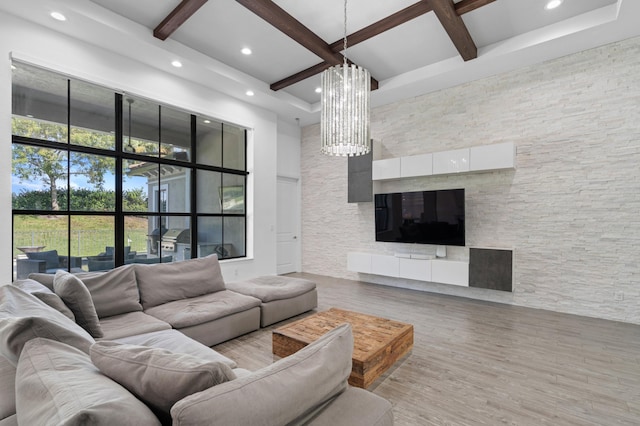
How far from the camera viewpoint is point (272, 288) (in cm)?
377

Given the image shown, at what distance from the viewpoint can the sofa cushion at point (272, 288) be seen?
360cm

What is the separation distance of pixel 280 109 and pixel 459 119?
334 cm

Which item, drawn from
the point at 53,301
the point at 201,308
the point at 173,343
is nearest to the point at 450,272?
the point at 201,308

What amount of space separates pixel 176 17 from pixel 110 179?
2256mm

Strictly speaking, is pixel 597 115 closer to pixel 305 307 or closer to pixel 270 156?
pixel 305 307

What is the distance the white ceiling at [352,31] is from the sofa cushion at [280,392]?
3672 millimetres

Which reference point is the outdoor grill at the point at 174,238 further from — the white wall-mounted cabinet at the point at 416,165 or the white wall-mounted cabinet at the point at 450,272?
the white wall-mounted cabinet at the point at 450,272

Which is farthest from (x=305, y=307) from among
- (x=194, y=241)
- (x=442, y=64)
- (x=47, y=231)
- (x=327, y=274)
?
(x=442, y=64)

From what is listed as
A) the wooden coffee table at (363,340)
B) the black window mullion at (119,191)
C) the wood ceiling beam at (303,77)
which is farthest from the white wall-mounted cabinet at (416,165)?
the black window mullion at (119,191)

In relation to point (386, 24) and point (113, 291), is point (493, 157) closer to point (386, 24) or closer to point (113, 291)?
point (386, 24)

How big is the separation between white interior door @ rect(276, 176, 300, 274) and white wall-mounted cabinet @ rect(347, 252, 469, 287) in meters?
1.64

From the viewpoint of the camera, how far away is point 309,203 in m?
7.03

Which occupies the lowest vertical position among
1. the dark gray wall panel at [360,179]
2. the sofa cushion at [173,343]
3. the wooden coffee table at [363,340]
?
the wooden coffee table at [363,340]

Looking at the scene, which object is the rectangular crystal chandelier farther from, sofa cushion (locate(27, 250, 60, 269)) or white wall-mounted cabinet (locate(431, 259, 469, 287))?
sofa cushion (locate(27, 250, 60, 269))
